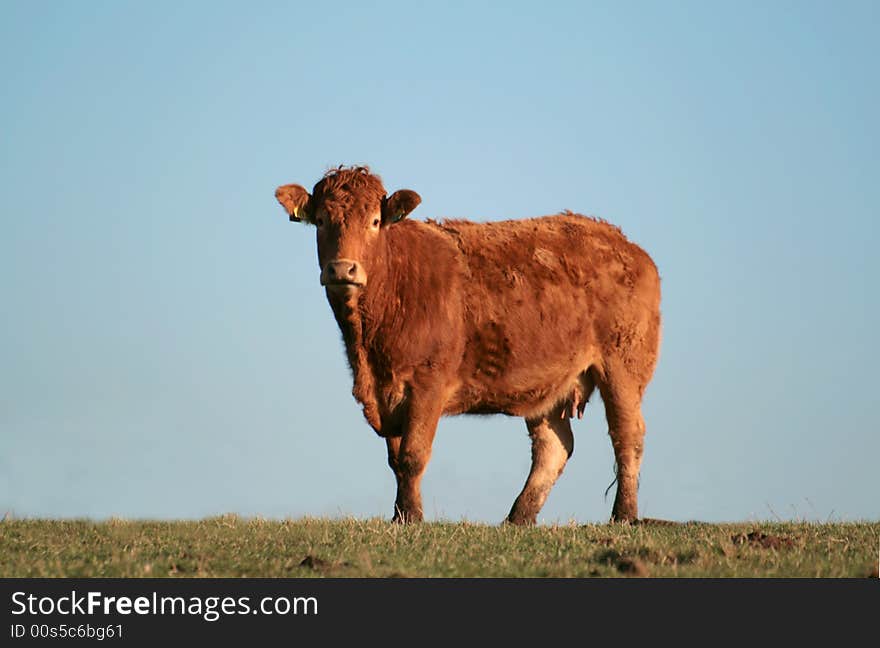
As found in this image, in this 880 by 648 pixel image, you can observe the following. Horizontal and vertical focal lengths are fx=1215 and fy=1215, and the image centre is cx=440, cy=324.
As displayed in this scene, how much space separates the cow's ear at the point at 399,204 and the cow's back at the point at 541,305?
1301mm

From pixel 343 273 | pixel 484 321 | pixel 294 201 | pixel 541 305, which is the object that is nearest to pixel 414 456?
pixel 484 321

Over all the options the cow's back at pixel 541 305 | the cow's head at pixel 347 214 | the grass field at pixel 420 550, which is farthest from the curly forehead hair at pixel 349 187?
the grass field at pixel 420 550

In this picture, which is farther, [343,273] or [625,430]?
[625,430]

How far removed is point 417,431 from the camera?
50.3 ft

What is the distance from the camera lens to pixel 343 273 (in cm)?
1486

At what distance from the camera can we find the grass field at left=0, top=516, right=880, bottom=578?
33.2 feet

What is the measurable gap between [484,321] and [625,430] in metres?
2.95

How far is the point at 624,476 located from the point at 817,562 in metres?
6.51

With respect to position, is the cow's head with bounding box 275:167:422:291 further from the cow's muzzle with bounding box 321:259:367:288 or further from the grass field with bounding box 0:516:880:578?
the grass field with bounding box 0:516:880:578

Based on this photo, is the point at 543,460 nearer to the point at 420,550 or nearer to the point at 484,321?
the point at 484,321

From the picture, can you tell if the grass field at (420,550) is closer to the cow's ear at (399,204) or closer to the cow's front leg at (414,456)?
the cow's front leg at (414,456)

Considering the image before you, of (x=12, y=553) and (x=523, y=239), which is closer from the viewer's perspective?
(x=12, y=553)
